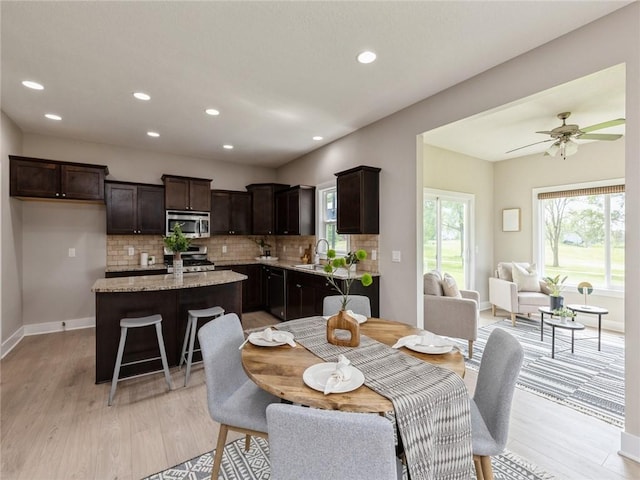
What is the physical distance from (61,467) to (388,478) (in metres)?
2.18

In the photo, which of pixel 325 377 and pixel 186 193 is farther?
pixel 186 193

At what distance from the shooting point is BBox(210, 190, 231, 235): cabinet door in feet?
18.6

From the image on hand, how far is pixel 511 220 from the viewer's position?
5945 millimetres

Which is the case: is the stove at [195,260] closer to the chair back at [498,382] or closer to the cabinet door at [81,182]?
the cabinet door at [81,182]

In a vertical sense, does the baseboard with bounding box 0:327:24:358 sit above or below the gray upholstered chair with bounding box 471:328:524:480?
below

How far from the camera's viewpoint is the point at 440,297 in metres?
3.86

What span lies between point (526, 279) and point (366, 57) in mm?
4738

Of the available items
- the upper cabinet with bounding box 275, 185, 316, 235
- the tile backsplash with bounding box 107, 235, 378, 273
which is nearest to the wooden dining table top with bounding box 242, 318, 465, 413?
the tile backsplash with bounding box 107, 235, 378, 273

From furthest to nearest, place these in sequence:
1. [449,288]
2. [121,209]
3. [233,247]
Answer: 1. [233,247]
2. [121,209]
3. [449,288]

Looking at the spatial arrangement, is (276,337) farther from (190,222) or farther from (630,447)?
(190,222)

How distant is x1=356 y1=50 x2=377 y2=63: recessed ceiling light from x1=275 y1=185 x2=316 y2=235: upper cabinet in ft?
9.28

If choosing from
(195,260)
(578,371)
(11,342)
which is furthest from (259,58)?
(11,342)

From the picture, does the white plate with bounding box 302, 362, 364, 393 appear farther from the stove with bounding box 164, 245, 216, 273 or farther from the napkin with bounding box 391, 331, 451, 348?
the stove with bounding box 164, 245, 216, 273

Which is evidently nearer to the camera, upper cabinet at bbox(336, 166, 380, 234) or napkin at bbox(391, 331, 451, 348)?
napkin at bbox(391, 331, 451, 348)
